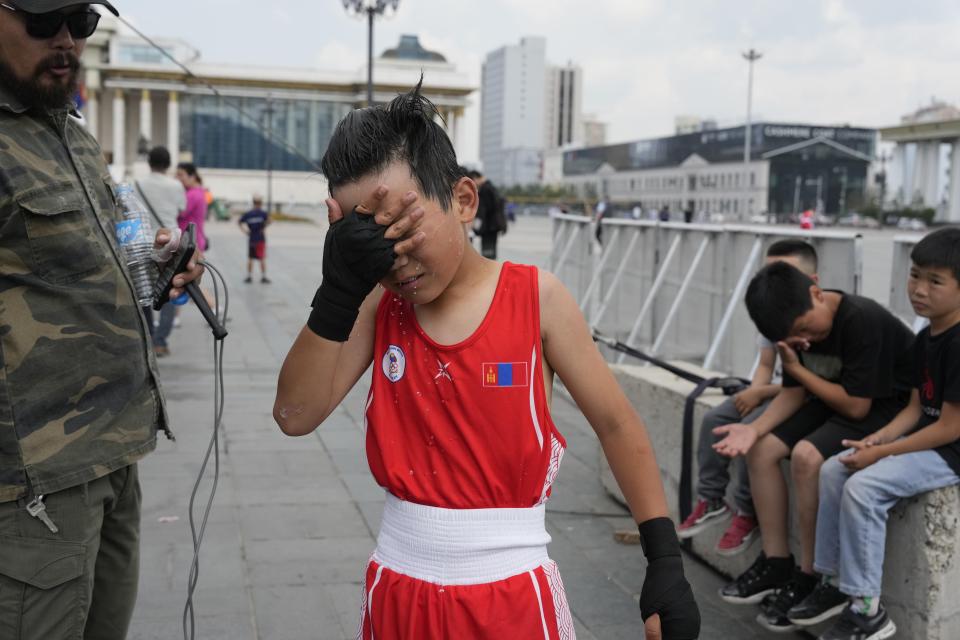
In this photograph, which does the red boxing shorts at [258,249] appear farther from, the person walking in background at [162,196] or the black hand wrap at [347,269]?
the black hand wrap at [347,269]

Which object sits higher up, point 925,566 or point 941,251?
point 941,251

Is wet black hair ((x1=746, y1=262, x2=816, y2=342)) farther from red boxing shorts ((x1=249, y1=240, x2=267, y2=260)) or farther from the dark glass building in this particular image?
the dark glass building

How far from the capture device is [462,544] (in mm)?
1764

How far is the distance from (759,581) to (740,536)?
0.29 metres

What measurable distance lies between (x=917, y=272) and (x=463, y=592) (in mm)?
2624

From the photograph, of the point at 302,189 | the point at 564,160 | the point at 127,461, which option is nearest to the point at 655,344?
the point at 127,461

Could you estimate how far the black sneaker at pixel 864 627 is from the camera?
11.3 ft

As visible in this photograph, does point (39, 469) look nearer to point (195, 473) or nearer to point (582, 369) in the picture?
point (582, 369)

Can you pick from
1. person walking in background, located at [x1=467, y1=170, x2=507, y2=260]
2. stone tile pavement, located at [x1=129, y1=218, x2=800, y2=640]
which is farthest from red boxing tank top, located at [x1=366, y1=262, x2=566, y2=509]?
person walking in background, located at [x1=467, y1=170, x2=507, y2=260]

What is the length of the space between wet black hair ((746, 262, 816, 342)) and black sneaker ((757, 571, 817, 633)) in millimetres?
975

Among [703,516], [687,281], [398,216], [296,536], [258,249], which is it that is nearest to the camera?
[398,216]

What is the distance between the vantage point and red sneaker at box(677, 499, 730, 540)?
432 cm

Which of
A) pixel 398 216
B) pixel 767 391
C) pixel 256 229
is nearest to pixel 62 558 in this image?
pixel 398 216

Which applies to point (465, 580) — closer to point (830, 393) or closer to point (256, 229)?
point (830, 393)
